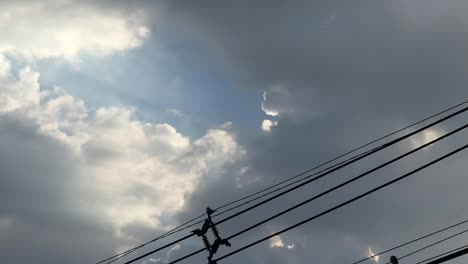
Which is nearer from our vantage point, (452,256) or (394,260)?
(452,256)

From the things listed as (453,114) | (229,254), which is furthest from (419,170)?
(229,254)

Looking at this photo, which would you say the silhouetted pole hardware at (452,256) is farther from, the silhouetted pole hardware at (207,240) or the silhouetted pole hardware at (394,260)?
the silhouetted pole hardware at (394,260)

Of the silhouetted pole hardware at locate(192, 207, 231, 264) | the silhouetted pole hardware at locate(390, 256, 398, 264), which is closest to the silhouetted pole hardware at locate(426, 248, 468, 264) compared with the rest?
the silhouetted pole hardware at locate(192, 207, 231, 264)

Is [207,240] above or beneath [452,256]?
above

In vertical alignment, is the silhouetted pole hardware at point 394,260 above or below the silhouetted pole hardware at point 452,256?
above

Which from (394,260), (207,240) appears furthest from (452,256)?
(394,260)

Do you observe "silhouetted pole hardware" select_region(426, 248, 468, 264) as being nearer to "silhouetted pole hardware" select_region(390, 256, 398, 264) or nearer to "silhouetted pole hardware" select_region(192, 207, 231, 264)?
"silhouetted pole hardware" select_region(192, 207, 231, 264)

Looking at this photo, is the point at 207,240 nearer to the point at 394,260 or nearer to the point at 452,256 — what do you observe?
the point at 452,256

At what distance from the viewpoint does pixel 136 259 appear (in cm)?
1633

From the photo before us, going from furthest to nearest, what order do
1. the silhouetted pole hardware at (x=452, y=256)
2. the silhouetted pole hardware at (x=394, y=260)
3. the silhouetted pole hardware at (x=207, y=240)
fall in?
the silhouetted pole hardware at (x=394, y=260)
the silhouetted pole hardware at (x=207, y=240)
the silhouetted pole hardware at (x=452, y=256)

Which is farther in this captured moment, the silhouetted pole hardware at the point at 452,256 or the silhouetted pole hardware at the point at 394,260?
the silhouetted pole hardware at the point at 394,260

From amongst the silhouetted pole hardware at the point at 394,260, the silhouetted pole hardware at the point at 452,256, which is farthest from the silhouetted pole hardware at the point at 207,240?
the silhouetted pole hardware at the point at 394,260

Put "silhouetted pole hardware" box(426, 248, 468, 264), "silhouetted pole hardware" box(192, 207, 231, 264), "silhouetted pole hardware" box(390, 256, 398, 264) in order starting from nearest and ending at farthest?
"silhouetted pole hardware" box(426, 248, 468, 264) → "silhouetted pole hardware" box(192, 207, 231, 264) → "silhouetted pole hardware" box(390, 256, 398, 264)

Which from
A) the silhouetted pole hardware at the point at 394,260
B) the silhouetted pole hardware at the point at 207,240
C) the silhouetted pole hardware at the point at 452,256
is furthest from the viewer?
the silhouetted pole hardware at the point at 394,260
